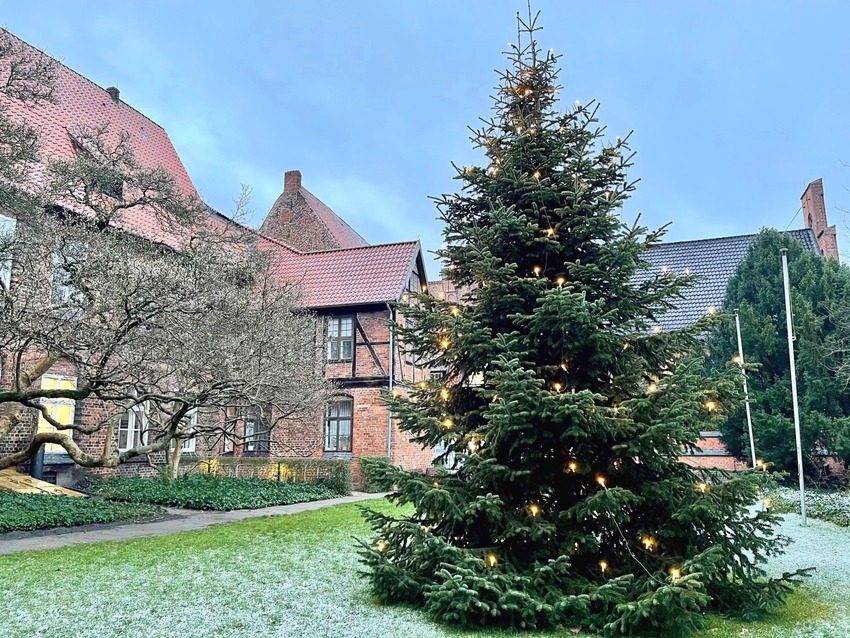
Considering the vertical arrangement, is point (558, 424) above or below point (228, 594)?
above

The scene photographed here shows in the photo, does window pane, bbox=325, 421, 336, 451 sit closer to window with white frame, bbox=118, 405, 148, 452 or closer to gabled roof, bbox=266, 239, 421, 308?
gabled roof, bbox=266, 239, 421, 308

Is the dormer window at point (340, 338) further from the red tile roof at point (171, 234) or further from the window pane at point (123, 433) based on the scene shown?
the window pane at point (123, 433)

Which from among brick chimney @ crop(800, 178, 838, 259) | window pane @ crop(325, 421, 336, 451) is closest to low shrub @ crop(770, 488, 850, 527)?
window pane @ crop(325, 421, 336, 451)

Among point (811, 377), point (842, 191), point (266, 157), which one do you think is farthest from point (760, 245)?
point (266, 157)

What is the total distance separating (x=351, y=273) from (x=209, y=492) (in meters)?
9.26

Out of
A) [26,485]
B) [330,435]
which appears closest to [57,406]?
[26,485]

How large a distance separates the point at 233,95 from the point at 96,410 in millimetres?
47352

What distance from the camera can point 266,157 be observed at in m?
109

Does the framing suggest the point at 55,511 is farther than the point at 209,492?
No

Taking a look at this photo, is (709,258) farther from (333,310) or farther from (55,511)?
(55,511)

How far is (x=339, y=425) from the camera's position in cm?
1950

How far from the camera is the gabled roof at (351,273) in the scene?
64.6 ft

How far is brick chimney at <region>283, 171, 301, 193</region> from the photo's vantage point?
30.4 m

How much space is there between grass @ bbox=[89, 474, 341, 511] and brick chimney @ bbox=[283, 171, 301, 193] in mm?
17257
